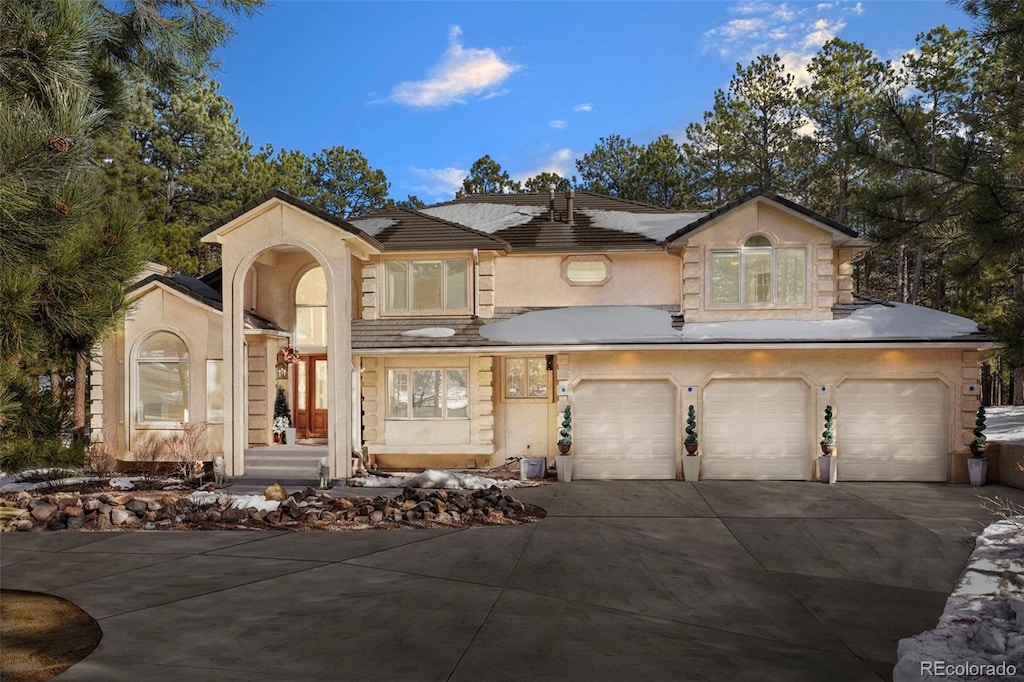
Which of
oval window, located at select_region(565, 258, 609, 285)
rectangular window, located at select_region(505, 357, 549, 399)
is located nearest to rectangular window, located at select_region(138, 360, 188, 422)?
rectangular window, located at select_region(505, 357, 549, 399)

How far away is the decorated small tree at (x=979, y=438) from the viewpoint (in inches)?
550

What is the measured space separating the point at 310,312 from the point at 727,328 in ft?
33.5

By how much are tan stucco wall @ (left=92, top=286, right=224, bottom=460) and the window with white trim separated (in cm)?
399

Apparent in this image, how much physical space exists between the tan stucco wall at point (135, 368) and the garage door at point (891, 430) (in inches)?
552

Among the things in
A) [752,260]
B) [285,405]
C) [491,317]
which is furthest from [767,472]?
[285,405]

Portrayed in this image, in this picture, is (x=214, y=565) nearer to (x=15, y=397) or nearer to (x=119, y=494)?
(x=15, y=397)

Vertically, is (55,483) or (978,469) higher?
(978,469)

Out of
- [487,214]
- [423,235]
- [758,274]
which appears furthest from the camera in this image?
[487,214]

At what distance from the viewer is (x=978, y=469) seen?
13812mm

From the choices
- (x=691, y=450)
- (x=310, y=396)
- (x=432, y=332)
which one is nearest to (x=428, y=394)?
(x=432, y=332)

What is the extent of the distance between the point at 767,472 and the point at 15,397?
13.6 metres

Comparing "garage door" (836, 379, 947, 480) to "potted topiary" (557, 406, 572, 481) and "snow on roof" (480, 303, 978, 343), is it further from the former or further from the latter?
"potted topiary" (557, 406, 572, 481)

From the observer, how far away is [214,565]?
26.6ft

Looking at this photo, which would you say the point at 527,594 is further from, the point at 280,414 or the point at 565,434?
the point at 280,414
